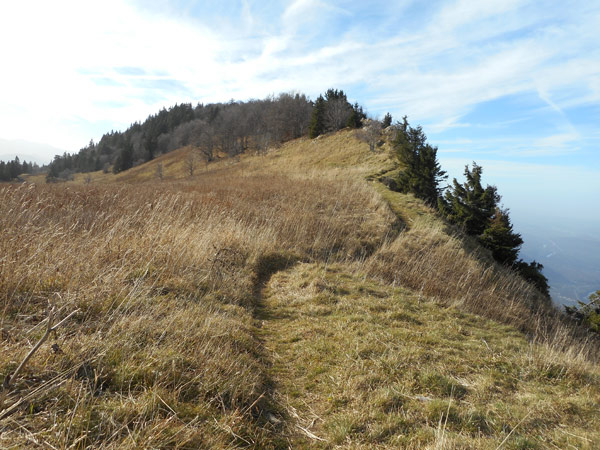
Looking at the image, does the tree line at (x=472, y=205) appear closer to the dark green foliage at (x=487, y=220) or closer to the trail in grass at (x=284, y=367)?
the dark green foliage at (x=487, y=220)

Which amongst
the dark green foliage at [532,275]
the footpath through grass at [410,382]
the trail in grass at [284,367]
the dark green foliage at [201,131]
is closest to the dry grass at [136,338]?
the trail in grass at [284,367]

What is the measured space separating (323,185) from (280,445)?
13.4m

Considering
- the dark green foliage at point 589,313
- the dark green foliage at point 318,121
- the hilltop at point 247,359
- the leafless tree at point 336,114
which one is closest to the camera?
the hilltop at point 247,359

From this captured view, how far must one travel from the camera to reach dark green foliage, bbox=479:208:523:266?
1378cm

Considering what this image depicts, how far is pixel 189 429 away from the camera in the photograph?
196cm

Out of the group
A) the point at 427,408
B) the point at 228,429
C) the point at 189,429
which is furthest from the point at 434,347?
the point at 189,429

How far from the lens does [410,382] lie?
2.98 m

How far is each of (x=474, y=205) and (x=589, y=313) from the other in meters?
6.31

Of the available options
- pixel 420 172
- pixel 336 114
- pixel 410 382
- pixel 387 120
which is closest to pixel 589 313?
pixel 420 172

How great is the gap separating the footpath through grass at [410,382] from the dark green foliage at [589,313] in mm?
8332

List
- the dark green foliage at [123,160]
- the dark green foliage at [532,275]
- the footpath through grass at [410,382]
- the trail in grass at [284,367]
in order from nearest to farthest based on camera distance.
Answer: the footpath through grass at [410,382], the trail in grass at [284,367], the dark green foliage at [532,275], the dark green foliage at [123,160]

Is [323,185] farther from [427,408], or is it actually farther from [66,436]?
[66,436]

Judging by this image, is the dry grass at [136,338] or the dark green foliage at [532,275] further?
the dark green foliage at [532,275]

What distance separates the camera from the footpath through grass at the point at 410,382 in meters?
2.40
